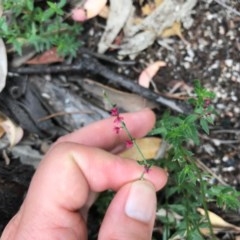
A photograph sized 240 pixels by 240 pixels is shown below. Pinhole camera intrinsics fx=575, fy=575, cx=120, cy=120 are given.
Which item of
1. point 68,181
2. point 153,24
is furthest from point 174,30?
point 68,181

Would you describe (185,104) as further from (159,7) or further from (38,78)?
(38,78)

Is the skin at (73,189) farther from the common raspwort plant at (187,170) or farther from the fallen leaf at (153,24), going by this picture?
the fallen leaf at (153,24)

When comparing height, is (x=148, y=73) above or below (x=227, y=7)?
below

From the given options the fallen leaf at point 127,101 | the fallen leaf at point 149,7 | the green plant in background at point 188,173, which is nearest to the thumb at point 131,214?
the green plant in background at point 188,173

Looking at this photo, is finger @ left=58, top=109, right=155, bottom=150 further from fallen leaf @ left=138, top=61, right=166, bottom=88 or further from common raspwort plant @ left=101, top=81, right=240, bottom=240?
fallen leaf @ left=138, top=61, right=166, bottom=88

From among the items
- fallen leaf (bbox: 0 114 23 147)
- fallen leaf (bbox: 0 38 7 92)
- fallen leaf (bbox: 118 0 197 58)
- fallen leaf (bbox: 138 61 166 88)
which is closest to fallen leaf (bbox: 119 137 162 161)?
fallen leaf (bbox: 138 61 166 88)

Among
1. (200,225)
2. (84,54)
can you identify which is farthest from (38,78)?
(200,225)

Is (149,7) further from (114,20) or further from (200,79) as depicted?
(200,79)
